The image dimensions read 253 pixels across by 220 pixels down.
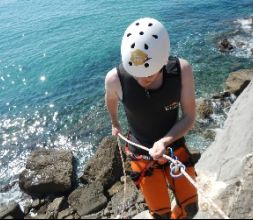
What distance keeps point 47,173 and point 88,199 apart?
217cm

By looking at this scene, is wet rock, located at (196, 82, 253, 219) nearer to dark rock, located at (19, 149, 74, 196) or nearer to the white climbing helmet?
the white climbing helmet

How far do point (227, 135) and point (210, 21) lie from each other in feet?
62.5

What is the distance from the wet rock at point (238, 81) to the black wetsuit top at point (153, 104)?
12.1 metres

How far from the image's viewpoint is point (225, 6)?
2964cm

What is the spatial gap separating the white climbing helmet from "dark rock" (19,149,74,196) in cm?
884

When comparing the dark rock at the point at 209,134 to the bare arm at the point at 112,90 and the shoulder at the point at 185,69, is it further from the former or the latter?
the shoulder at the point at 185,69

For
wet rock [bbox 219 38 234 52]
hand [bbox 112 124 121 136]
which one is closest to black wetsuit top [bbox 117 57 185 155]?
hand [bbox 112 124 121 136]

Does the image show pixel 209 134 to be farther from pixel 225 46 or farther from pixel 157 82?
pixel 157 82

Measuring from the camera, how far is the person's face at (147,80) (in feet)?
17.6

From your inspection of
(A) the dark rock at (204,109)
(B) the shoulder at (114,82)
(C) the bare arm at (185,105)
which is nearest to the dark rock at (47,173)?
(A) the dark rock at (204,109)

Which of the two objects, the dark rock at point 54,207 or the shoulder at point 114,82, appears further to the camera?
the dark rock at point 54,207

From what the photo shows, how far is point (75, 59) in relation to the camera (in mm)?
24344

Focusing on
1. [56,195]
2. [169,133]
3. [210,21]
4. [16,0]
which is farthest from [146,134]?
[16,0]

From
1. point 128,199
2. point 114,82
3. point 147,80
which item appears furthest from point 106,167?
point 147,80
